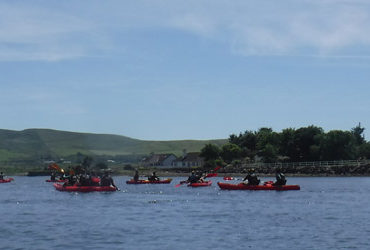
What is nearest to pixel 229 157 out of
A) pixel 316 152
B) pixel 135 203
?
pixel 316 152

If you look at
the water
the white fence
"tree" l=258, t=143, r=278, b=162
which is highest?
"tree" l=258, t=143, r=278, b=162

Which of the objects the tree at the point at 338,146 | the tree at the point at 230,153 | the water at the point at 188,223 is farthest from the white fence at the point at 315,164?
the water at the point at 188,223

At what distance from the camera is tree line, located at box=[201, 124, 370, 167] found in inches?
4801

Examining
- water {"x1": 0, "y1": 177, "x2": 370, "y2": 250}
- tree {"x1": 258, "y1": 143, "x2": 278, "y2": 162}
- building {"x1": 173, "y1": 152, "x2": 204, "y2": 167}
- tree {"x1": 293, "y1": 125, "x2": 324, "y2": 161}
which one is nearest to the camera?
water {"x1": 0, "y1": 177, "x2": 370, "y2": 250}

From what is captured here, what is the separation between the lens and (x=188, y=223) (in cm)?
3350

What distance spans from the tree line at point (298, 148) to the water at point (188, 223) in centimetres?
7422

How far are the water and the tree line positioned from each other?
74224mm

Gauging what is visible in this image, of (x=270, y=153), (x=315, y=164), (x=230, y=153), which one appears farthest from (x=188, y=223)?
(x=230, y=153)

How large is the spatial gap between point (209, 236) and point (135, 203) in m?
18.8

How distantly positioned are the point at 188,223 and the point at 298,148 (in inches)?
3954

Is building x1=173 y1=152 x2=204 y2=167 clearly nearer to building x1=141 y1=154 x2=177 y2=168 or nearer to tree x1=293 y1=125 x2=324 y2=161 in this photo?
building x1=141 y1=154 x2=177 y2=168

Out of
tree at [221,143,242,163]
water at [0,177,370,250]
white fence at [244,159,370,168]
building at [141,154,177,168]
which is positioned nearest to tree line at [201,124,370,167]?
tree at [221,143,242,163]

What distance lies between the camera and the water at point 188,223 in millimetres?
27047

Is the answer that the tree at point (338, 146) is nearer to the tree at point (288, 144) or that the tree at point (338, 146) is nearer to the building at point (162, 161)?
the tree at point (288, 144)
